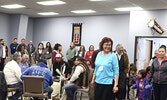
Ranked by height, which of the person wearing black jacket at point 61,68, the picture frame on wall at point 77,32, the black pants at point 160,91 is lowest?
the black pants at point 160,91

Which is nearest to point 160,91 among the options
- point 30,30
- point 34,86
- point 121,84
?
point 121,84

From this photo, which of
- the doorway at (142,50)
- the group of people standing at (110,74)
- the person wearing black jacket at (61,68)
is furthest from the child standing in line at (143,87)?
the doorway at (142,50)

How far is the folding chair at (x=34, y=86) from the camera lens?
4738 millimetres

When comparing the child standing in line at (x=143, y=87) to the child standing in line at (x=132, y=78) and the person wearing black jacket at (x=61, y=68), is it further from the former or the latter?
the person wearing black jacket at (x=61, y=68)

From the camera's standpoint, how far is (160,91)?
15.6ft

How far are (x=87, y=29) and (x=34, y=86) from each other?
27.5ft

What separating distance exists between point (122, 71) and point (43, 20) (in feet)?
A: 33.6

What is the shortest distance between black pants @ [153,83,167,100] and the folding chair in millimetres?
2048

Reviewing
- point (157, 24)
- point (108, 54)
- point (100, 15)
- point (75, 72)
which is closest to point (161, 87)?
point (108, 54)

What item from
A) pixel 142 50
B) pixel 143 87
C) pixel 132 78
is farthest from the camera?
pixel 142 50

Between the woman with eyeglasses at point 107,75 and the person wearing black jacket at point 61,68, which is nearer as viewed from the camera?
the woman with eyeglasses at point 107,75

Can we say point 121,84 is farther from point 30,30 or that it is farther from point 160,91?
point 30,30

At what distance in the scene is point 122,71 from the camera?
5.09 metres

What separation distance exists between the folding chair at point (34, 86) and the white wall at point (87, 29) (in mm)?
7547
